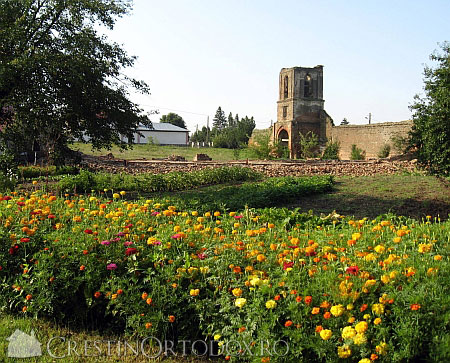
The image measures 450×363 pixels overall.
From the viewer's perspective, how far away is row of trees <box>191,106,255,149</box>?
51.9 m

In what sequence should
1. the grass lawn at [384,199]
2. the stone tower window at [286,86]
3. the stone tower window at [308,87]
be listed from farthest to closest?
the stone tower window at [286,86]
the stone tower window at [308,87]
the grass lawn at [384,199]

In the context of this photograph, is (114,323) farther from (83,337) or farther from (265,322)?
(265,322)

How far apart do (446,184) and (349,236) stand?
8.46 meters

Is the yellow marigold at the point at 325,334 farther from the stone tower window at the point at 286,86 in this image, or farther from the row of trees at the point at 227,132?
the stone tower window at the point at 286,86

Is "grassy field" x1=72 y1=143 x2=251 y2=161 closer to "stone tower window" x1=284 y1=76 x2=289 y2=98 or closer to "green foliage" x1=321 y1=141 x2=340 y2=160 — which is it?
"green foliage" x1=321 y1=141 x2=340 y2=160

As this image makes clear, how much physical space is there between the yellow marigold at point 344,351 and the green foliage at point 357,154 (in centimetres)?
3236

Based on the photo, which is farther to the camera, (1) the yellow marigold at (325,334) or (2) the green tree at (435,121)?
(2) the green tree at (435,121)

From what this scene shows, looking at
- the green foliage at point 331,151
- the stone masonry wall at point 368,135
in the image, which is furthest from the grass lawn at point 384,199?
the green foliage at point 331,151

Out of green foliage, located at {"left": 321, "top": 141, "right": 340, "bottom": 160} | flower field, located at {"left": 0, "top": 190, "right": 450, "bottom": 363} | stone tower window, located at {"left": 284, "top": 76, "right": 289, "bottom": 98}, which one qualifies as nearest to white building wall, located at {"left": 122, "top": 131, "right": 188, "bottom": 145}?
stone tower window, located at {"left": 284, "top": 76, "right": 289, "bottom": 98}

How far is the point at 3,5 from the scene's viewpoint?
8445 mm

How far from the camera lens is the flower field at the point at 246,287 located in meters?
2.57

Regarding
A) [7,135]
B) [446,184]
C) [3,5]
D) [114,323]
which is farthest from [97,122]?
[446,184]

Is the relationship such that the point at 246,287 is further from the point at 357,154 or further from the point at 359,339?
the point at 357,154

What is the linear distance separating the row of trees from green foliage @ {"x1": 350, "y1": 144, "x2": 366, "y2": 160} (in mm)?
8013
